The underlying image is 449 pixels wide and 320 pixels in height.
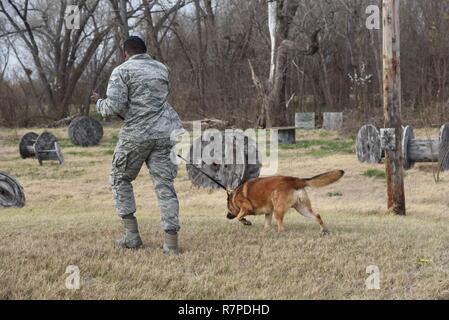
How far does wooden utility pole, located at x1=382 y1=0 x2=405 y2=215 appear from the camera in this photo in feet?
35.9

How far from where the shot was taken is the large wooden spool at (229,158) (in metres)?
14.1

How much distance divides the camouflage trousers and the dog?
152 centimetres

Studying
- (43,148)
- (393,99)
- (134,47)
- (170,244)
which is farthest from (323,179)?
(43,148)

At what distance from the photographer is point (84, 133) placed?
87.8 feet

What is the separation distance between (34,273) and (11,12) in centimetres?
4729

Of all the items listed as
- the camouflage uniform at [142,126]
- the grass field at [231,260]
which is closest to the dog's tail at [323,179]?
the grass field at [231,260]

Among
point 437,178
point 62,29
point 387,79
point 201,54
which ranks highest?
point 62,29

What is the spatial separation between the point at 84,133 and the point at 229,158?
45.3 feet

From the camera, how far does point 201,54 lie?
37.6 metres

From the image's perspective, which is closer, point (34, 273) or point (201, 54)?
point (34, 273)

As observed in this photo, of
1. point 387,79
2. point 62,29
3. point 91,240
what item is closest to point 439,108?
point 387,79

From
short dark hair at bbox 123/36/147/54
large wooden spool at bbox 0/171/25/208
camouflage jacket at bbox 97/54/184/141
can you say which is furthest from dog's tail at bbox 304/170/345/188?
large wooden spool at bbox 0/171/25/208

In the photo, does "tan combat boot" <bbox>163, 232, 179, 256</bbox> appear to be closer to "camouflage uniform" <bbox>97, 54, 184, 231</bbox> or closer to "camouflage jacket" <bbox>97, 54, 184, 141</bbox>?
"camouflage uniform" <bbox>97, 54, 184, 231</bbox>

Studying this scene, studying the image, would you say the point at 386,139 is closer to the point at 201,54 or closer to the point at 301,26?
the point at 301,26
